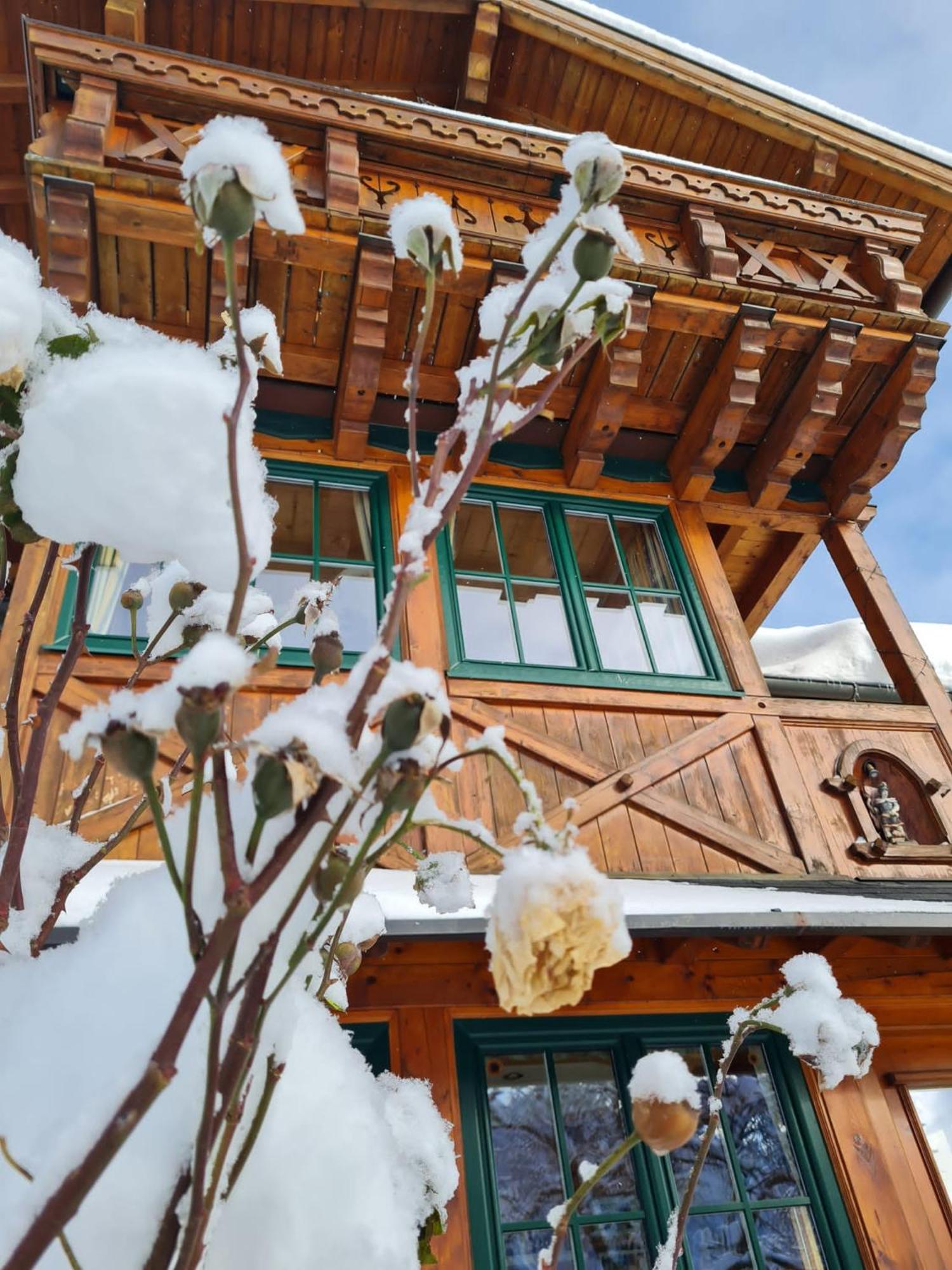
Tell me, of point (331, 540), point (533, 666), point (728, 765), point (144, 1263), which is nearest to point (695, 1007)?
point (728, 765)

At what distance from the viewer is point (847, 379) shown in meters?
5.02

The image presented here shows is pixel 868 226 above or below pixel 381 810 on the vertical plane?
above

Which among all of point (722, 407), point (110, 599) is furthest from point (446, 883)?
point (722, 407)

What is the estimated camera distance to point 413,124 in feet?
15.3

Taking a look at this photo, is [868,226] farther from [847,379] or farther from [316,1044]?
[316,1044]

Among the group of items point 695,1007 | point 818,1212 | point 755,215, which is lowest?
point 818,1212

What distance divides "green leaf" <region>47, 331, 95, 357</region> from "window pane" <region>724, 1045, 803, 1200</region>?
312 centimetres

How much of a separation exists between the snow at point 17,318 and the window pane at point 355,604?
332cm

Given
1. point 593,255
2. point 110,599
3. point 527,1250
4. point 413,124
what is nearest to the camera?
point 593,255

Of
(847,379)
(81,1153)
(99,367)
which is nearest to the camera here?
(81,1153)

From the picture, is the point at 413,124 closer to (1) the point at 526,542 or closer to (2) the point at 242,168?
(1) the point at 526,542

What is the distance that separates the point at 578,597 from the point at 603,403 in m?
1.02

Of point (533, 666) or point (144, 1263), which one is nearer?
point (144, 1263)

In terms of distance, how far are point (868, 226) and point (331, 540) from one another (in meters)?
3.57
